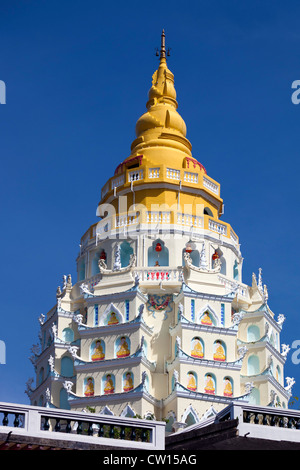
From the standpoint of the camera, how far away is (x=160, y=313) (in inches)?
2429

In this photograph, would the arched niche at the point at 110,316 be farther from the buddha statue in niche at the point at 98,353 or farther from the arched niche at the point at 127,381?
the arched niche at the point at 127,381

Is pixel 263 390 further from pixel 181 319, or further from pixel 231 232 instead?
pixel 231 232

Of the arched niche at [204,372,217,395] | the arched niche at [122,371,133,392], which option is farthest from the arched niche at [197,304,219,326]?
the arched niche at [122,371,133,392]

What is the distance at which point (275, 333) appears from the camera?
65500 millimetres

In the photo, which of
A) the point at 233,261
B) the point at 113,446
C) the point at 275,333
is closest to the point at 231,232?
the point at 233,261

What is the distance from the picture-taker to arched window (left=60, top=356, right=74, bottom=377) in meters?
62.3

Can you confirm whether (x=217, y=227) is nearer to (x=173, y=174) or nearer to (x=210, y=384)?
(x=173, y=174)

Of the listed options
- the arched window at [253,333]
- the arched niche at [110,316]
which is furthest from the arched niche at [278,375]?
the arched niche at [110,316]

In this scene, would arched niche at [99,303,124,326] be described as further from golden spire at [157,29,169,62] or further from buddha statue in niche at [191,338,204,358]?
golden spire at [157,29,169,62]

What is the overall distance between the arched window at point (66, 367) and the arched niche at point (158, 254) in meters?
7.21

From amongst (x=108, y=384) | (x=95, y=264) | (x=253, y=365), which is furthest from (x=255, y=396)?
(x=95, y=264)

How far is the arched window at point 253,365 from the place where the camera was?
62.5 meters

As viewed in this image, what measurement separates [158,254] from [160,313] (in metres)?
3.77
